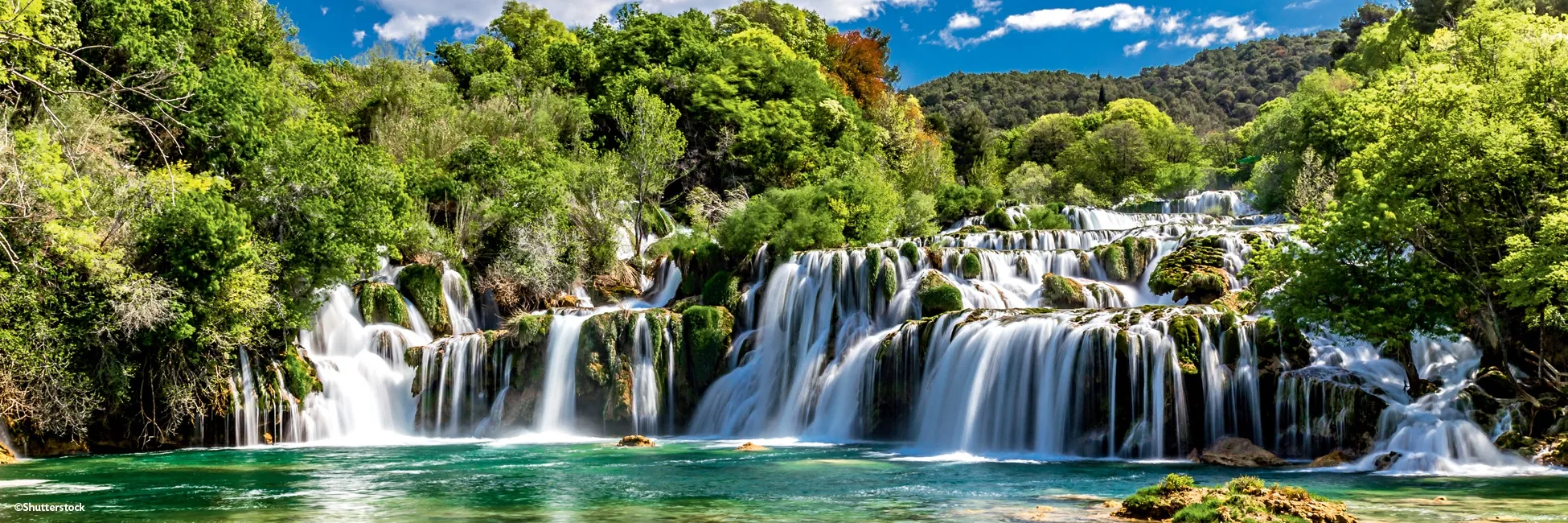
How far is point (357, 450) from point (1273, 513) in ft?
72.1

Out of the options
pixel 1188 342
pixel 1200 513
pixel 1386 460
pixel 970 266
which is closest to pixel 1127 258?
pixel 970 266

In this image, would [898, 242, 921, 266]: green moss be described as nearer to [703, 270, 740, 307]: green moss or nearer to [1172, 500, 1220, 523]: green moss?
[703, 270, 740, 307]: green moss

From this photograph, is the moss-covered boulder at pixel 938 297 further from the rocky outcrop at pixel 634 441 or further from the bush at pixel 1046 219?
the bush at pixel 1046 219

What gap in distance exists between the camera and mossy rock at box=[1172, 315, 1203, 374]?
2272 cm

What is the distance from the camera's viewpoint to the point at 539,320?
105 ft

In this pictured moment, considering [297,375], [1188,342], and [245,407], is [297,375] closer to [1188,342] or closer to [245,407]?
[245,407]

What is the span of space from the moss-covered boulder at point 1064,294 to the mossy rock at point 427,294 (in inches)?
759

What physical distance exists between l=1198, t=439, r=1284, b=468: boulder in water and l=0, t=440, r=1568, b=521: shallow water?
83cm

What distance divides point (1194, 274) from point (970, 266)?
6641 mm

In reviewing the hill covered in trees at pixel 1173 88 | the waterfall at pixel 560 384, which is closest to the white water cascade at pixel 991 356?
the waterfall at pixel 560 384

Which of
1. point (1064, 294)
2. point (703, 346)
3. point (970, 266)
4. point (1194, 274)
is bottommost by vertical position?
point (703, 346)

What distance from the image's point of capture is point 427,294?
113 feet

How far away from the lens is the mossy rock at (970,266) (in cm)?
3319

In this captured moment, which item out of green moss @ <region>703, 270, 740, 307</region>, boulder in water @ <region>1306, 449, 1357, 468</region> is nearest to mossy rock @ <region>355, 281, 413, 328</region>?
green moss @ <region>703, 270, 740, 307</region>
